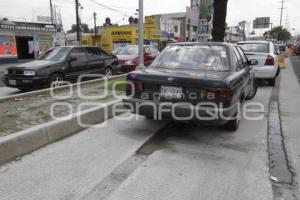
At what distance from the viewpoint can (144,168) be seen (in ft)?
12.7

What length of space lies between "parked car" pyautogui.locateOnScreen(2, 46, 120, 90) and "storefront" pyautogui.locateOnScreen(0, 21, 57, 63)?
59.6ft

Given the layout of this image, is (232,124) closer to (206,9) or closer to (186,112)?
(186,112)

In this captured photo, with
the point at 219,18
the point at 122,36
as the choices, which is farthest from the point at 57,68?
the point at 122,36

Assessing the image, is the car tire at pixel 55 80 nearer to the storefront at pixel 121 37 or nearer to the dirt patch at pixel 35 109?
the dirt patch at pixel 35 109

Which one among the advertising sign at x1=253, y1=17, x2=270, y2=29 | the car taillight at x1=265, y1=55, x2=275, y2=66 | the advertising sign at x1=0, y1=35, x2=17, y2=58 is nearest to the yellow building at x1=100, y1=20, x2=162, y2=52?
the advertising sign at x1=0, y1=35, x2=17, y2=58

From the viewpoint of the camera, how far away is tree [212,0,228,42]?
506 inches

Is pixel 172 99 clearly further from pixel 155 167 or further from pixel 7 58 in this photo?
pixel 7 58

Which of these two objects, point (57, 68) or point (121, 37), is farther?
point (121, 37)

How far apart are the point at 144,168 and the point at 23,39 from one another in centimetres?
2954

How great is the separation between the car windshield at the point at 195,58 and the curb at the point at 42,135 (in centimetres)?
160

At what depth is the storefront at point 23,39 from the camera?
25.9 metres

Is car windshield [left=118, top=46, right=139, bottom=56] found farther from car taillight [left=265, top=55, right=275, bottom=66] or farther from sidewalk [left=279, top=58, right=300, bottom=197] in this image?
sidewalk [left=279, top=58, right=300, bottom=197]

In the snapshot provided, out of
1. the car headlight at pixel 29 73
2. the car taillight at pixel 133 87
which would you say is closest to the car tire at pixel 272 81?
the car taillight at pixel 133 87

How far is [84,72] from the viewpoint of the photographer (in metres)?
10.5
